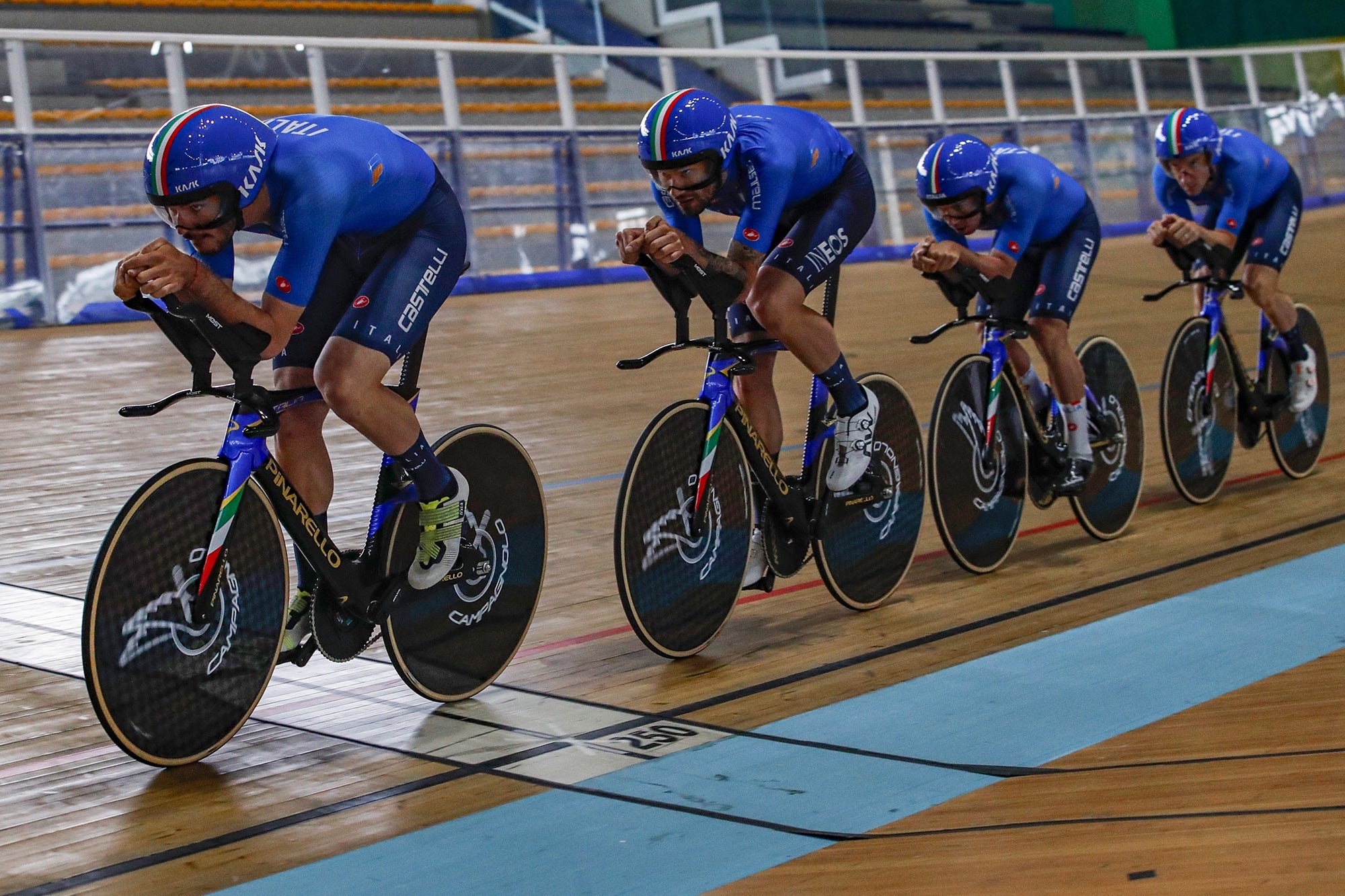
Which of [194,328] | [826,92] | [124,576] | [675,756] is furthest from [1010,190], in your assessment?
[826,92]

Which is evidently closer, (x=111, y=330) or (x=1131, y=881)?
(x=1131, y=881)

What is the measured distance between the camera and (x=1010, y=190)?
175 inches

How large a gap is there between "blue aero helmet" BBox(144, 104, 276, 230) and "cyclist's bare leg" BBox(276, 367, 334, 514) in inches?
21.0

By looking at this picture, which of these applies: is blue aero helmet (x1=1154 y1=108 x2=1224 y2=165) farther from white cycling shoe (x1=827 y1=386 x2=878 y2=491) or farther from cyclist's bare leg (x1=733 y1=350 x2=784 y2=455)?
cyclist's bare leg (x1=733 y1=350 x2=784 y2=455)

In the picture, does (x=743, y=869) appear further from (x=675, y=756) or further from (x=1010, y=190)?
(x=1010, y=190)

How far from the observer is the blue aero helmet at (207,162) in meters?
2.66

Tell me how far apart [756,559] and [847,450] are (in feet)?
1.35

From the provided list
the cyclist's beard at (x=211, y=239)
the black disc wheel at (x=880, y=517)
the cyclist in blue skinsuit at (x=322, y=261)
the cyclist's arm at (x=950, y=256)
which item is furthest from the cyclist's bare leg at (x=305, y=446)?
the cyclist's arm at (x=950, y=256)

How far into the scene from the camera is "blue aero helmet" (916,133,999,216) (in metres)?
4.30

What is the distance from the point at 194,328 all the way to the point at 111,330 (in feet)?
21.5

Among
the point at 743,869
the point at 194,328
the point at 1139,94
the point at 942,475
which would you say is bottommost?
the point at 743,869

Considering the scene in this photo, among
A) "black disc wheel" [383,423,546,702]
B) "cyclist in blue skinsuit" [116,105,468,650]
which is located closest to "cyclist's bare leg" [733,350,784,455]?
"black disc wheel" [383,423,546,702]

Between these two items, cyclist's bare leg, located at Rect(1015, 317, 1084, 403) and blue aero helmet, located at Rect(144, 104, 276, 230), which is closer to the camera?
blue aero helmet, located at Rect(144, 104, 276, 230)

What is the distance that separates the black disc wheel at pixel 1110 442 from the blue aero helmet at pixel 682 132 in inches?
77.9
